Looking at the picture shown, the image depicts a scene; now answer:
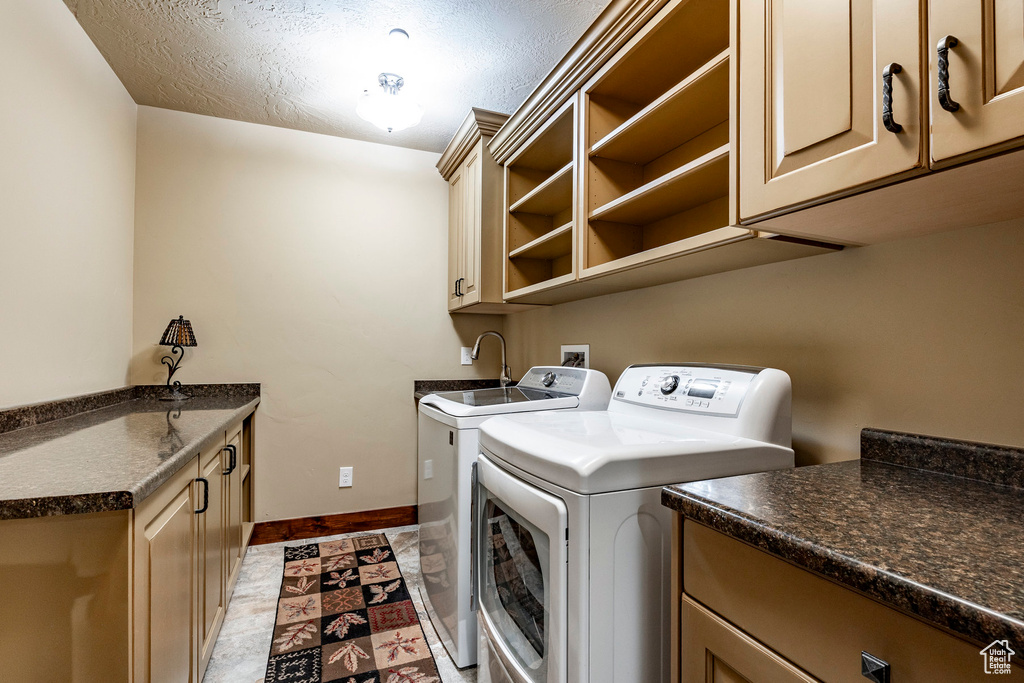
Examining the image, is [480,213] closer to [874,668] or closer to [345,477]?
[345,477]

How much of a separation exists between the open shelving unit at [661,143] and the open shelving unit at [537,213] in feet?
1.10

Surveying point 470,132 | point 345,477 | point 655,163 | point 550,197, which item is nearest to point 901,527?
point 655,163

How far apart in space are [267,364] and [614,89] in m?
2.40

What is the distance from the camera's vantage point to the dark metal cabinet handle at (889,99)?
728 millimetres

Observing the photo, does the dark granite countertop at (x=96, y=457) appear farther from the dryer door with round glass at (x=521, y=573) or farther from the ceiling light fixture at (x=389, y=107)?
the ceiling light fixture at (x=389, y=107)

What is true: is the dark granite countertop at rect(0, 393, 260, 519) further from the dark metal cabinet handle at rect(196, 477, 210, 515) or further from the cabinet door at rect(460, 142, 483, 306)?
the cabinet door at rect(460, 142, 483, 306)

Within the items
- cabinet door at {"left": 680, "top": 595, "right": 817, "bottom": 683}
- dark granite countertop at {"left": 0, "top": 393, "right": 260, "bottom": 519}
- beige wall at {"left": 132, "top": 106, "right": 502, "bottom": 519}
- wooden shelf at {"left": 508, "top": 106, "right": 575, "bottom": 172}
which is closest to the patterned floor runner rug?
beige wall at {"left": 132, "top": 106, "right": 502, "bottom": 519}

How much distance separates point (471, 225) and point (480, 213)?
15cm

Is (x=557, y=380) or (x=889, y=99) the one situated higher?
(x=889, y=99)

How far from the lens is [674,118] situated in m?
1.54

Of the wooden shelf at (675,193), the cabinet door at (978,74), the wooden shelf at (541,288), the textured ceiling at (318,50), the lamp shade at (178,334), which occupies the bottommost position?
the lamp shade at (178,334)

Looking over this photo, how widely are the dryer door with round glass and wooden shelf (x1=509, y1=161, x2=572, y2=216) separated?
1250mm

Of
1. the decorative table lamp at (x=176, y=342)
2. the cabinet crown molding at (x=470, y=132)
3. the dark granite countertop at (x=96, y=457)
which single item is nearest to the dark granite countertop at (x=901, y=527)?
the dark granite countertop at (x=96, y=457)

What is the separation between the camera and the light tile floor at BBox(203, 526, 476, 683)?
1.73m
